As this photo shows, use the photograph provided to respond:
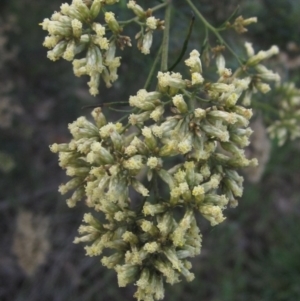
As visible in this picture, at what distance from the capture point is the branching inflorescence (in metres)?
2.16

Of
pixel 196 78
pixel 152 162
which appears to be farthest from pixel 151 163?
pixel 196 78

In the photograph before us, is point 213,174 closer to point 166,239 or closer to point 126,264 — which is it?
point 166,239

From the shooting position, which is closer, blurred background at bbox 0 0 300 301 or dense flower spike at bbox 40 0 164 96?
dense flower spike at bbox 40 0 164 96

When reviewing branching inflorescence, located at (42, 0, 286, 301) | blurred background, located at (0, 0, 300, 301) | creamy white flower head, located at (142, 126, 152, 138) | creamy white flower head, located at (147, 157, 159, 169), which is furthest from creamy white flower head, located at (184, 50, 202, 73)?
blurred background, located at (0, 0, 300, 301)

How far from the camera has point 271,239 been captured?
21.3 feet

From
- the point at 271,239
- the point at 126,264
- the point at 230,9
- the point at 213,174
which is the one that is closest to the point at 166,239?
the point at 126,264

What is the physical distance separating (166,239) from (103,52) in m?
0.90

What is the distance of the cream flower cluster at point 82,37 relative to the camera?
2.27 meters

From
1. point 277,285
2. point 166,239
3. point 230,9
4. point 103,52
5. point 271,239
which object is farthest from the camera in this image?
point 271,239

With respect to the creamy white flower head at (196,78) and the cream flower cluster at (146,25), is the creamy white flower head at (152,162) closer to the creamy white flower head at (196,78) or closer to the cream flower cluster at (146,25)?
the creamy white flower head at (196,78)

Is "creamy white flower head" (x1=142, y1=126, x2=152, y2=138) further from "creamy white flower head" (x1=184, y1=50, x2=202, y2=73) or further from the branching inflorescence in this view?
"creamy white flower head" (x1=184, y1=50, x2=202, y2=73)

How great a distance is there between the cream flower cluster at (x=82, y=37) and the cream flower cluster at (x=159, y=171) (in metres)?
0.25

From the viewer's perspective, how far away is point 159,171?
2223mm

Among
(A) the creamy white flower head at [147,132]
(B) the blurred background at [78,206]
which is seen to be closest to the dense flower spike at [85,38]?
(A) the creamy white flower head at [147,132]
